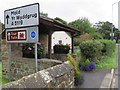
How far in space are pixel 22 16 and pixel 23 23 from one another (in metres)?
0.24

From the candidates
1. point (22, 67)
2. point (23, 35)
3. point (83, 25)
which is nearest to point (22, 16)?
point (23, 35)

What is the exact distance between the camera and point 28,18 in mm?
A: 4227

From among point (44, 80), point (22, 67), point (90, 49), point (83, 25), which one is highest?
point (83, 25)

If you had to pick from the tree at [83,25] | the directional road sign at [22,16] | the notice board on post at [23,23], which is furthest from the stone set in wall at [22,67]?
the tree at [83,25]

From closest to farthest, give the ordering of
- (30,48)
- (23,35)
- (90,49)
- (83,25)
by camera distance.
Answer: (23,35) → (30,48) → (90,49) → (83,25)

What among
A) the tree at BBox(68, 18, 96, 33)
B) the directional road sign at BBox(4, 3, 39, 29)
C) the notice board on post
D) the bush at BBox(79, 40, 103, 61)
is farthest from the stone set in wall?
the tree at BBox(68, 18, 96, 33)

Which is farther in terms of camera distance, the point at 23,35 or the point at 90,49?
the point at 90,49

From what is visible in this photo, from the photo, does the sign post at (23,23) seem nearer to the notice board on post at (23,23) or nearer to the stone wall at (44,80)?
the notice board on post at (23,23)

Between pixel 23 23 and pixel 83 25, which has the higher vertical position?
pixel 83 25

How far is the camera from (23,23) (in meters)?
4.38

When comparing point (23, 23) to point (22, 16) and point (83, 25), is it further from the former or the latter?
point (83, 25)

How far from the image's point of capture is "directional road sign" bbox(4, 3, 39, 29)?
404 centimetres

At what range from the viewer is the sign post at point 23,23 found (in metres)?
4.07

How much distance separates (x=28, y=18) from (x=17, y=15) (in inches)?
22.6
